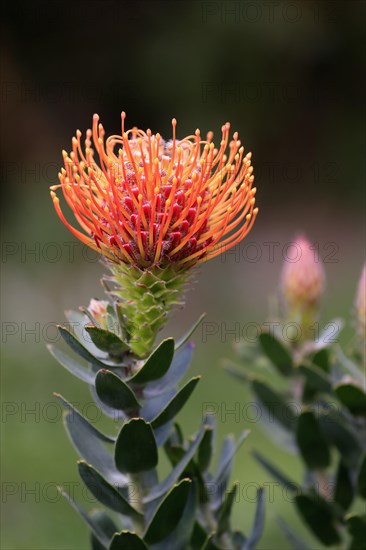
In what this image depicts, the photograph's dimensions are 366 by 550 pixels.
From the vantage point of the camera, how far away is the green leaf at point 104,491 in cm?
115

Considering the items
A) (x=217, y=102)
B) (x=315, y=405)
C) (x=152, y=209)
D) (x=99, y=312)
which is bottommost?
(x=315, y=405)

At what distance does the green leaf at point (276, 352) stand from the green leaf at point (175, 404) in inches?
15.9

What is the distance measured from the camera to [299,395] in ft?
5.35

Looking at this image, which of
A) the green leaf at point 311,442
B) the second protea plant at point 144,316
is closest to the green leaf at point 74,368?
the second protea plant at point 144,316

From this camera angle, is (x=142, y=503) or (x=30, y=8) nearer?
(x=142, y=503)

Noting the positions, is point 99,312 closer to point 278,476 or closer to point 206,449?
point 206,449

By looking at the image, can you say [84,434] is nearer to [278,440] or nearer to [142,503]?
[142,503]

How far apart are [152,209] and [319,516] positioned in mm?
745

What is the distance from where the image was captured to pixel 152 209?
1.11 m

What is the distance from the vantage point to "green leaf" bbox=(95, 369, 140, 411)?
1103 millimetres

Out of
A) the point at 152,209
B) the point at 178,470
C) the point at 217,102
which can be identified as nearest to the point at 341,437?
the point at 178,470

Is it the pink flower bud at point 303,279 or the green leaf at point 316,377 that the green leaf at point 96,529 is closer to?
the green leaf at point 316,377

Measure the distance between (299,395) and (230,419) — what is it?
237 centimetres

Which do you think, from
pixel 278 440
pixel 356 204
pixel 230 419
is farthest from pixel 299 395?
pixel 356 204
